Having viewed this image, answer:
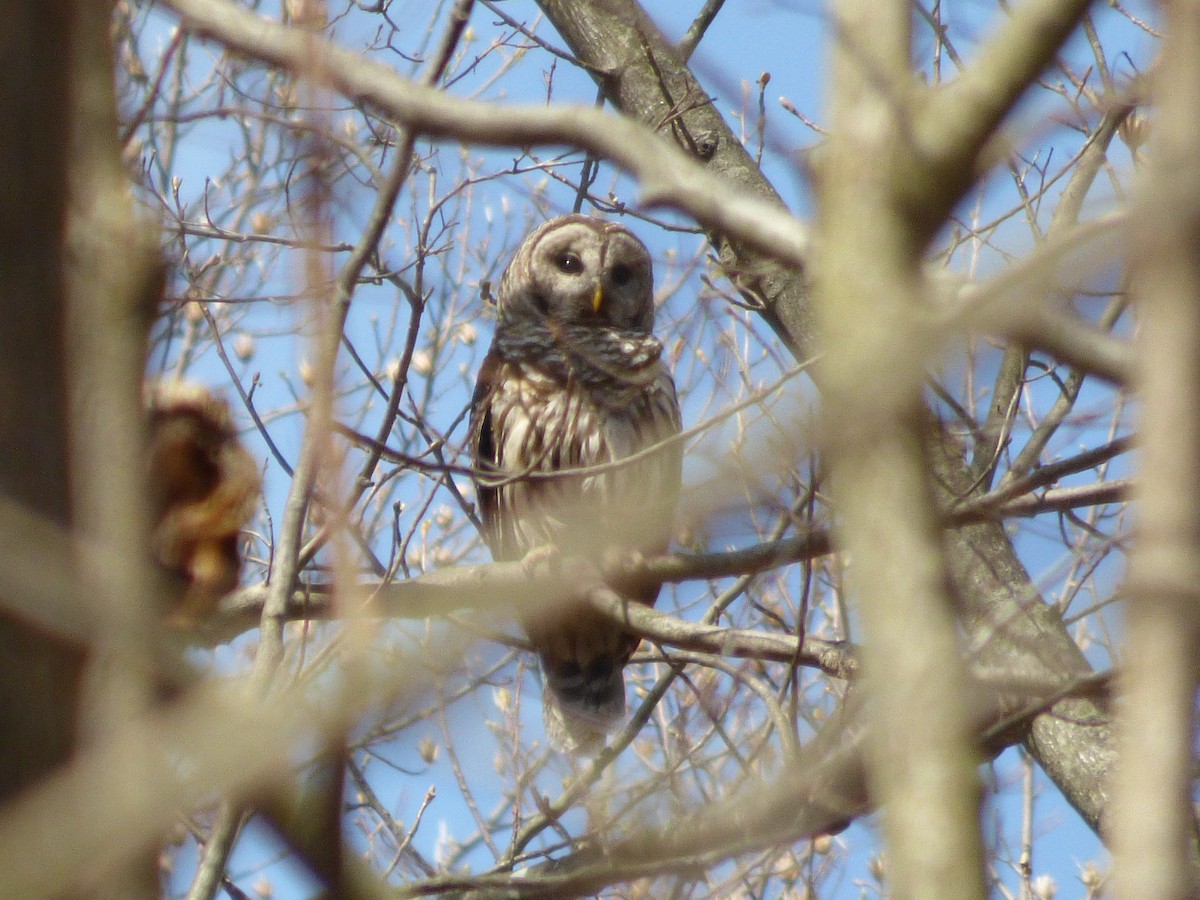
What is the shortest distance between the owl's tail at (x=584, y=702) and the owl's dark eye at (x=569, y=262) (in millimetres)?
2049

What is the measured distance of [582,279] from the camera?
287 inches

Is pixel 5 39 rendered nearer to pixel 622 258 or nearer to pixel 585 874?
pixel 585 874

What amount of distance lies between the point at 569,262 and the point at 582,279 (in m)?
0.18

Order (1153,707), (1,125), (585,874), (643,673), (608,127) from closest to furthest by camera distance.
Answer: (1153,707) → (1,125) → (608,127) → (585,874) → (643,673)

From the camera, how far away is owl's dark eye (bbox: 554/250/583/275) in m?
7.38

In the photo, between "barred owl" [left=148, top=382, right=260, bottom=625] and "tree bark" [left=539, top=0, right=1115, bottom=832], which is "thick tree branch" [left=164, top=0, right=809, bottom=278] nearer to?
"barred owl" [left=148, top=382, right=260, bottom=625]

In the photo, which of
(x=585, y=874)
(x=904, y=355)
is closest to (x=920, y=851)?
(x=904, y=355)

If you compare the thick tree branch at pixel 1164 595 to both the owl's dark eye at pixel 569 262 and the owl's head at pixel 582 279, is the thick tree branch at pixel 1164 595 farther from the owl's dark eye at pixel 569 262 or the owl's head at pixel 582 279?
the owl's dark eye at pixel 569 262

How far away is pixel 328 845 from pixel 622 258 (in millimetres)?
6137

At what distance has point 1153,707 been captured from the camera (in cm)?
115

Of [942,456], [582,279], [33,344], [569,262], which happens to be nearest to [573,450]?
[582,279]

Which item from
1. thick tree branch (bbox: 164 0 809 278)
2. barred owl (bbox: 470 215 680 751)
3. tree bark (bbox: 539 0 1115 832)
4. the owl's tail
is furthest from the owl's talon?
the owl's tail

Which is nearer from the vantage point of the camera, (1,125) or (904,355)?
(1,125)

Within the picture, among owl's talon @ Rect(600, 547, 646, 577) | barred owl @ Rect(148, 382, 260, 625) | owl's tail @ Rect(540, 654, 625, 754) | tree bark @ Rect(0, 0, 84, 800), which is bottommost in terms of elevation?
tree bark @ Rect(0, 0, 84, 800)
